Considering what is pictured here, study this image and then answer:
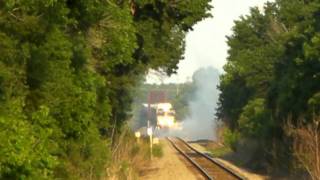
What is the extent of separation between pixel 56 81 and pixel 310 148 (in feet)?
41.7

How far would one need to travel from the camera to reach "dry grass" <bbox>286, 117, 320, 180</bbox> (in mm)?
26188

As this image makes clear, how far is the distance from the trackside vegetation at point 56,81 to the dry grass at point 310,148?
735 cm

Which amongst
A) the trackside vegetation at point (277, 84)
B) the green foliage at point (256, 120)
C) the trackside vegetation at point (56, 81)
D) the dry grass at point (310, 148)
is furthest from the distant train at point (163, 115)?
the trackside vegetation at point (56, 81)

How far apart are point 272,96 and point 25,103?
26.9 meters

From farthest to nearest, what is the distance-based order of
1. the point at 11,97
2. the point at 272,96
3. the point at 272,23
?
the point at 272,23
the point at 272,96
the point at 11,97

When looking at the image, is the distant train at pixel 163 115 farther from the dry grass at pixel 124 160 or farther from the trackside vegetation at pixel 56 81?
the trackside vegetation at pixel 56 81

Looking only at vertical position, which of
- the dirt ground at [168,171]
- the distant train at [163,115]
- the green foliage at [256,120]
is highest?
the distant train at [163,115]

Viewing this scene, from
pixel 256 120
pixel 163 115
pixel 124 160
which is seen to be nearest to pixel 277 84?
pixel 256 120

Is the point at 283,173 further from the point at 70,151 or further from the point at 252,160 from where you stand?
the point at 70,151

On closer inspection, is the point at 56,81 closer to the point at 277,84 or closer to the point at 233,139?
the point at 277,84

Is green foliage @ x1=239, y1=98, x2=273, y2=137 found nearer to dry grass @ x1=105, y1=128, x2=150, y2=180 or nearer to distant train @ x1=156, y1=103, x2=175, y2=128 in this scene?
dry grass @ x1=105, y1=128, x2=150, y2=180

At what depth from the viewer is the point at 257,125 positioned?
151 ft

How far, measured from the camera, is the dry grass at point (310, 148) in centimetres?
Answer: 2619

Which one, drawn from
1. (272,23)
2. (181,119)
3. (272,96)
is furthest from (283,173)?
(181,119)
